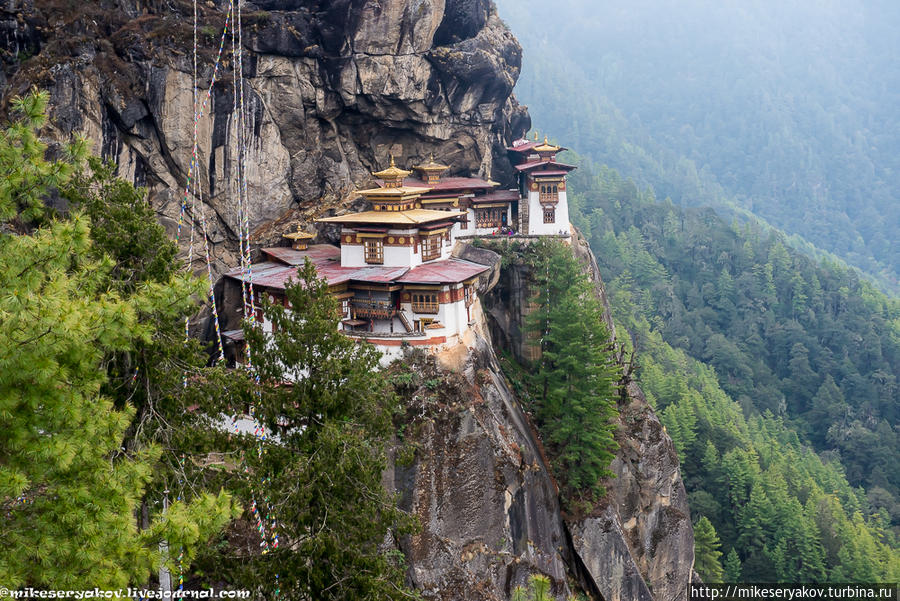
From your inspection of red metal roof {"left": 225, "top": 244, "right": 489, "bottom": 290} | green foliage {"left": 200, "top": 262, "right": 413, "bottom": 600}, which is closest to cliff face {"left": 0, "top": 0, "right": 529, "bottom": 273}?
red metal roof {"left": 225, "top": 244, "right": 489, "bottom": 290}

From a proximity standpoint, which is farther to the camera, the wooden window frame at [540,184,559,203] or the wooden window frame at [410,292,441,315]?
the wooden window frame at [540,184,559,203]

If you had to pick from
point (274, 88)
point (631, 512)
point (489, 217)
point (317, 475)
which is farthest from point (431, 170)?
point (317, 475)

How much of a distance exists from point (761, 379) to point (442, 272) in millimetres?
55978

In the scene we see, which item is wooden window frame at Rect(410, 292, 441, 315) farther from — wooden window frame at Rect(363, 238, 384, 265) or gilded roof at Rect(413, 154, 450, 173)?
gilded roof at Rect(413, 154, 450, 173)

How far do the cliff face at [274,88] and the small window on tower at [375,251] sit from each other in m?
5.72

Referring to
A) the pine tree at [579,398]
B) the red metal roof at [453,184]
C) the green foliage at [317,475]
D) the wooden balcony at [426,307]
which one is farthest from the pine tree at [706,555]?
the green foliage at [317,475]

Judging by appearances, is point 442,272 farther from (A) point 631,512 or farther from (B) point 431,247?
(A) point 631,512

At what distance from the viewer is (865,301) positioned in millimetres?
86438

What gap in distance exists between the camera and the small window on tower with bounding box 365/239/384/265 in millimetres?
30422

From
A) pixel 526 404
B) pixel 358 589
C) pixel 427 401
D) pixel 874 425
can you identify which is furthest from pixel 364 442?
pixel 874 425

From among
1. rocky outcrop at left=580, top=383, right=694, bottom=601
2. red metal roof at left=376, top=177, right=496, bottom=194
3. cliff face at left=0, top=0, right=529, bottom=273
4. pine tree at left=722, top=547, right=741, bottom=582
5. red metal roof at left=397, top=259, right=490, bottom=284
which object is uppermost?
cliff face at left=0, top=0, right=529, bottom=273

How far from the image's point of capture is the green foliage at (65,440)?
9.70 metres

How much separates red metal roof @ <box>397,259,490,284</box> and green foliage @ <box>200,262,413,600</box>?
1215cm

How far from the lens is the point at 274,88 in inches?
1297
